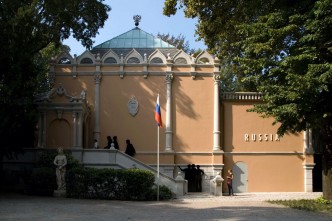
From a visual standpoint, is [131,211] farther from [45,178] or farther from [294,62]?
[294,62]

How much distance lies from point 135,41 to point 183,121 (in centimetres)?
713

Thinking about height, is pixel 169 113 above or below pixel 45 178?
above

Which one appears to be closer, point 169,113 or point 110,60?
point 169,113

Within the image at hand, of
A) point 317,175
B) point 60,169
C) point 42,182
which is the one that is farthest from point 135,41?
point 317,175

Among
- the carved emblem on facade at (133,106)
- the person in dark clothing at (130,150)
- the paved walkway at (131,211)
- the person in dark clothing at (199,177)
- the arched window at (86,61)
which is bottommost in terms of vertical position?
the paved walkway at (131,211)

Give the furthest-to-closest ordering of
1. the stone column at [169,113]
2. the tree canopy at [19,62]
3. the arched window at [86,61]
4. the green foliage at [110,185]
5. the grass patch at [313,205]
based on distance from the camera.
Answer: the arched window at [86,61] → the stone column at [169,113] → the green foliage at [110,185] → the tree canopy at [19,62] → the grass patch at [313,205]

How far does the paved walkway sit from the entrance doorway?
8.52 meters

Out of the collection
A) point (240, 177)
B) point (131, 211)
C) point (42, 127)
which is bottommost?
point (131, 211)

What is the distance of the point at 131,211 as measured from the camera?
15.7m

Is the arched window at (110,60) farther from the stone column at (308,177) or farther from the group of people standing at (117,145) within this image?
the stone column at (308,177)

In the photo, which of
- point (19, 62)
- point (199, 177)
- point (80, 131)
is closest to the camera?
point (19, 62)

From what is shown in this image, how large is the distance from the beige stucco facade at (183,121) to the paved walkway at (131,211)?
332 inches

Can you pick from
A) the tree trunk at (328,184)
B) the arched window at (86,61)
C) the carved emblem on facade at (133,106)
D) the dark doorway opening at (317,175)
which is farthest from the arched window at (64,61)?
the dark doorway opening at (317,175)

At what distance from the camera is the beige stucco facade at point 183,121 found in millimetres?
27234
